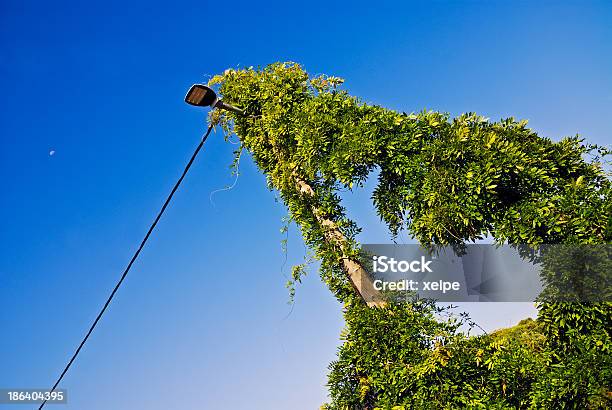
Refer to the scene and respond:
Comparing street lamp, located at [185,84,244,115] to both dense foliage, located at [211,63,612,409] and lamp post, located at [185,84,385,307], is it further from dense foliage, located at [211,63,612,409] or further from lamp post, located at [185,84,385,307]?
dense foliage, located at [211,63,612,409]

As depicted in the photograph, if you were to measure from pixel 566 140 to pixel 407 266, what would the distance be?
2.26 metres

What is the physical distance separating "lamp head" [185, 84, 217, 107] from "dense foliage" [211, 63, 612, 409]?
123 centimetres

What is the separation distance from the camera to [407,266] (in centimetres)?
648

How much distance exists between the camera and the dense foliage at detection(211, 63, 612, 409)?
17.5 ft

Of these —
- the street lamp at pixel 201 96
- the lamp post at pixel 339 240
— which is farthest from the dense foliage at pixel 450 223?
the street lamp at pixel 201 96

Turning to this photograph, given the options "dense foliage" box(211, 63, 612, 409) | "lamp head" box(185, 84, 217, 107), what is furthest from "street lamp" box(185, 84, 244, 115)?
"dense foliage" box(211, 63, 612, 409)

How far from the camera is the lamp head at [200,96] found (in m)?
6.18

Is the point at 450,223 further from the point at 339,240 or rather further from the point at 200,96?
the point at 200,96

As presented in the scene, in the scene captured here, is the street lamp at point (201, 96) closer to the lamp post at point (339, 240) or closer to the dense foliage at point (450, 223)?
the lamp post at point (339, 240)

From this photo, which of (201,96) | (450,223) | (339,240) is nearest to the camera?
(450,223)

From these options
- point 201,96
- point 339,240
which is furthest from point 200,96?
point 339,240

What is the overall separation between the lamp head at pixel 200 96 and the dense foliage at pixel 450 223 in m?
1.23

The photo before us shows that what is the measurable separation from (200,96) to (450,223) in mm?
3080

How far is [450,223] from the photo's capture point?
587cm
